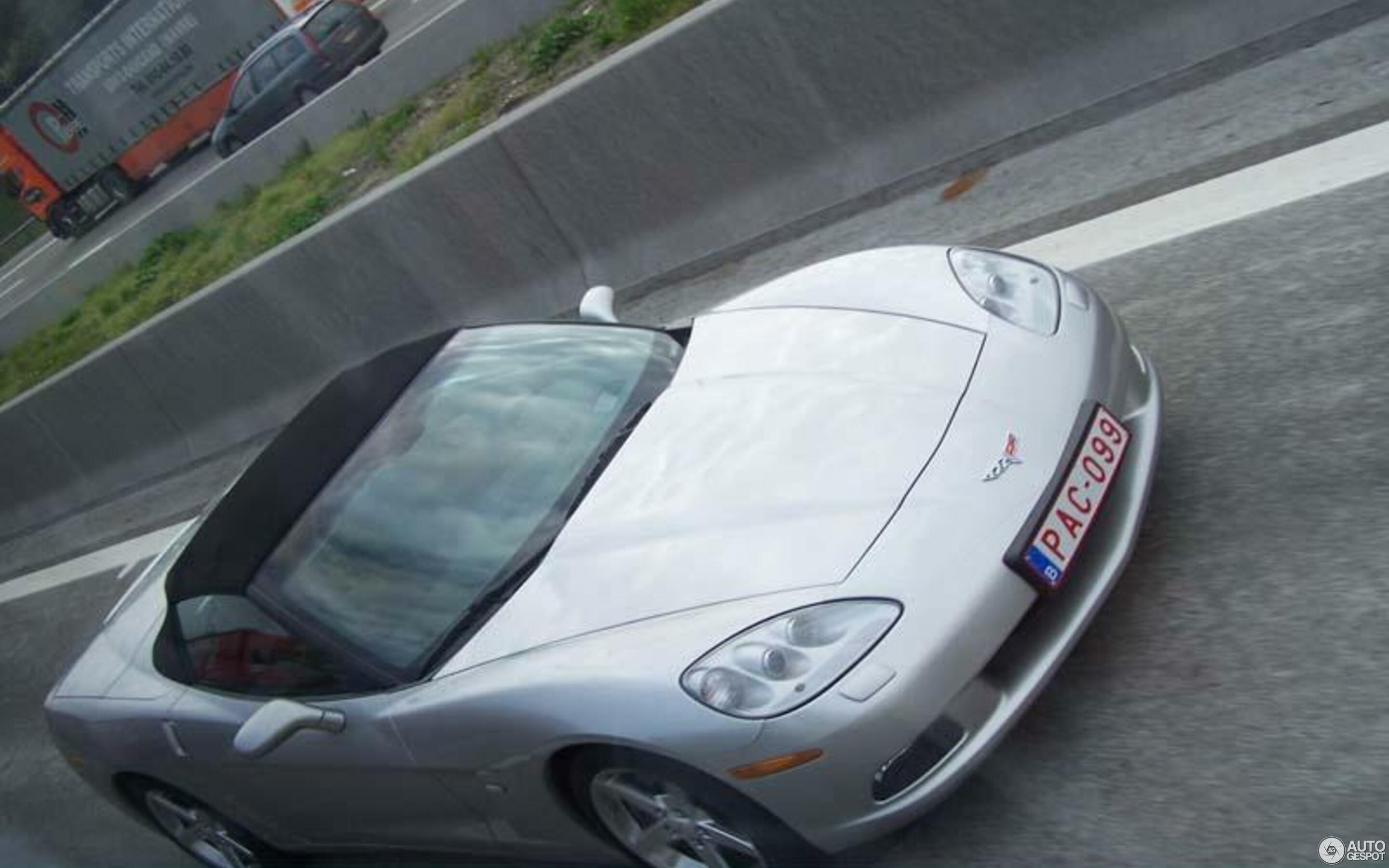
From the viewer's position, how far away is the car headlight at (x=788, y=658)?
10.2 ft

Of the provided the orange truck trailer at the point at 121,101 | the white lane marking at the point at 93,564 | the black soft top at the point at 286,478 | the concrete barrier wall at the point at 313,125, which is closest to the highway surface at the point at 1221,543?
the black soft top at the point at 286,478

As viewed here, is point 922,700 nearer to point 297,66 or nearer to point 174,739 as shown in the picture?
point 174,739

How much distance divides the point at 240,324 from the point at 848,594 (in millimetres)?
7809

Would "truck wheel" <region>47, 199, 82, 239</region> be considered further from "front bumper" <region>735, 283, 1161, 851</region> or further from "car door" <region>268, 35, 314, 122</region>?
"front bumper" <region>735, 283, 1161, 851</region>

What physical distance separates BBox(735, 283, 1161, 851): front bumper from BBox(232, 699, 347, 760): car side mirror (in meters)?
1.23

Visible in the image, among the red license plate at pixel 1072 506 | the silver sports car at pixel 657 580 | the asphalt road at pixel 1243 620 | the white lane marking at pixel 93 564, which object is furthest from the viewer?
the white lane marking at pixel 93 564

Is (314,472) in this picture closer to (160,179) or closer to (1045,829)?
(1045,829)

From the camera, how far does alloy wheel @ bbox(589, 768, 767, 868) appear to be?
11.0 feet

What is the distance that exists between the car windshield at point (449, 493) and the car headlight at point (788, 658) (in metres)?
0.82

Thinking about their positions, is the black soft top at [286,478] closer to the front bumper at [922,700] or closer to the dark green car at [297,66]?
the front bumper at [922,700]

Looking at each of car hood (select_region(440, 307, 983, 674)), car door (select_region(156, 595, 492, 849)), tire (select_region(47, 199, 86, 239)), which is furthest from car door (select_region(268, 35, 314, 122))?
car hood (select_region(440, 307, 983, 674))

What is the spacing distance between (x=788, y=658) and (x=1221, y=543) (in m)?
1.37

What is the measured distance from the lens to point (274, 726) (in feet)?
11.9

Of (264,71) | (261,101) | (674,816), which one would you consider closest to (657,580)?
(674,816)
